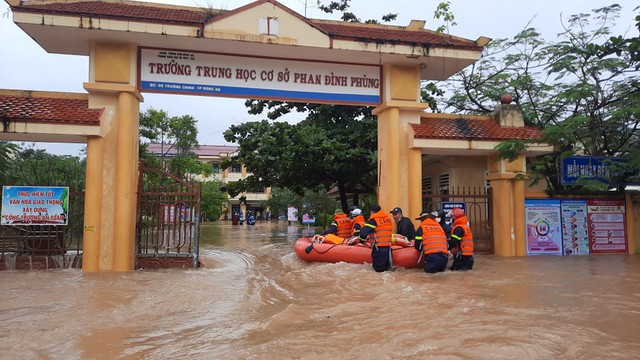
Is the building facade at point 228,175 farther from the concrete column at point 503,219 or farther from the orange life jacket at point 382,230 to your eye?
the orange life jacket at point 382,230

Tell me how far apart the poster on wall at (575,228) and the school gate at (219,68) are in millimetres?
1418

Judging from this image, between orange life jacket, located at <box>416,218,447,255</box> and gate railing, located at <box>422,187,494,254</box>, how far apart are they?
3.20 metres

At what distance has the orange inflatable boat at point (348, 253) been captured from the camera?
9.42 metres

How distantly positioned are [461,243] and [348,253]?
2413 mm

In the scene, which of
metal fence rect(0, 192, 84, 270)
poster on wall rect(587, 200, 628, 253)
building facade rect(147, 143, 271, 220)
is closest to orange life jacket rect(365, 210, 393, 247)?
metal fence rect(0, 192, 84, 270)

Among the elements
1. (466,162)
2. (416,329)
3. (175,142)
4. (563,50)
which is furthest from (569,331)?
(175,142)

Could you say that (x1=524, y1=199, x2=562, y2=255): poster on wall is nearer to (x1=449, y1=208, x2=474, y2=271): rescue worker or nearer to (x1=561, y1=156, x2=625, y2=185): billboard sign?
(x1=561, y1=156, x2=625, y2=185): billboard sign

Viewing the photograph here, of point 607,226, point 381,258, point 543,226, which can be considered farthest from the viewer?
point 607,226

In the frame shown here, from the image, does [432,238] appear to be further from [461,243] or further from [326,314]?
[326,314]

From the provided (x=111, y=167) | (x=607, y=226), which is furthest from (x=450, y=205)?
(x=111, y=167)

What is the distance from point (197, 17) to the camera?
11078 millimetres

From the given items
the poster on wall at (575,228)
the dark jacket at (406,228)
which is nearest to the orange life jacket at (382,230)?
the dark jacket at (406,228)

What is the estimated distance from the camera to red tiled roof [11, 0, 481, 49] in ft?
31.6

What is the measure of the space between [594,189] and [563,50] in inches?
163
